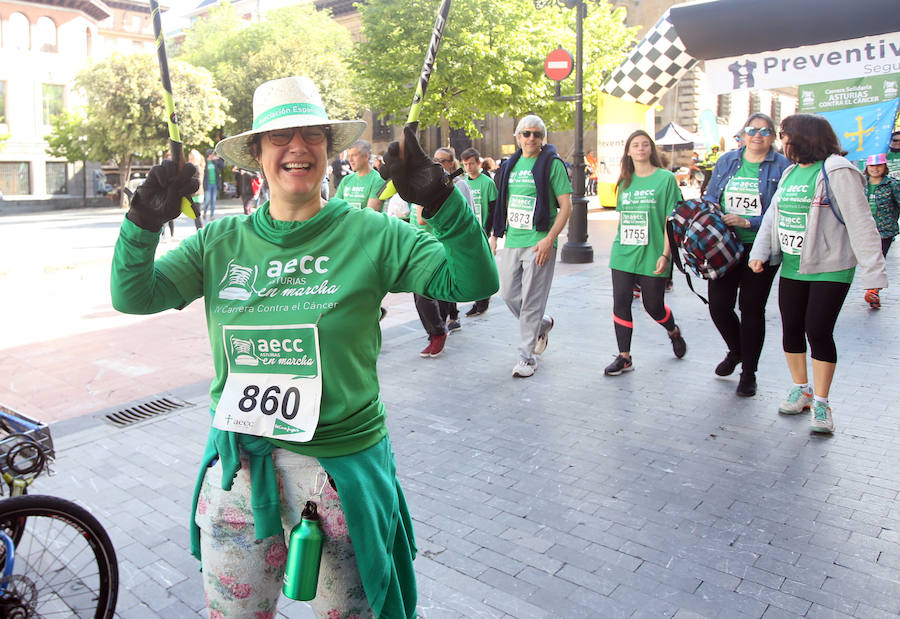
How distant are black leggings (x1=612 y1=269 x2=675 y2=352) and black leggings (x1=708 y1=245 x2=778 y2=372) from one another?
1.77ft

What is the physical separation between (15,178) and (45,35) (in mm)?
7662

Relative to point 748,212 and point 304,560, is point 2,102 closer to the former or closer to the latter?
point 748,212

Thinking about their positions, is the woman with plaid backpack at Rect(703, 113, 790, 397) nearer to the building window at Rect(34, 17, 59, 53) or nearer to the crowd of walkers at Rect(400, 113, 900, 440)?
the crowd of walkers at Rect(400, 113, 900, 440)

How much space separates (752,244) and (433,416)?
98.6 inches

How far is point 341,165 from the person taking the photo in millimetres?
16922

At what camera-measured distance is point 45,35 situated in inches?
1569

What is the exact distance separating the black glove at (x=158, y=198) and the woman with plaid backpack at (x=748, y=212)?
425 cm

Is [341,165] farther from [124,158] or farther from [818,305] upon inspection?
[124,158]

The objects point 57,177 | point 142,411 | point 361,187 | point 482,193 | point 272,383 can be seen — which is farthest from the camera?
point 57,177

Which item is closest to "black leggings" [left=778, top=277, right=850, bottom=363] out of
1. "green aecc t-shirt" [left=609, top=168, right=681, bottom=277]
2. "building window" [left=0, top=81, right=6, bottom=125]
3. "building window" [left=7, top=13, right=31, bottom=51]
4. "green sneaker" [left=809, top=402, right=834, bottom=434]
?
"green sneaker" [left=809, top=402, right=834, bottom=434]

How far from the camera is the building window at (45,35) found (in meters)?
39.5

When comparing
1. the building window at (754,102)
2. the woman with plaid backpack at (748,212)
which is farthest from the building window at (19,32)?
the woman with plaid backpack at (748,212)

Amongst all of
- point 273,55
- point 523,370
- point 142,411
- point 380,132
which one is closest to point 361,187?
point 523,370

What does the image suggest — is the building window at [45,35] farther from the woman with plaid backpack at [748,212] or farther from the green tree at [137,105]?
the woman with plaid backpack at [748,212]
